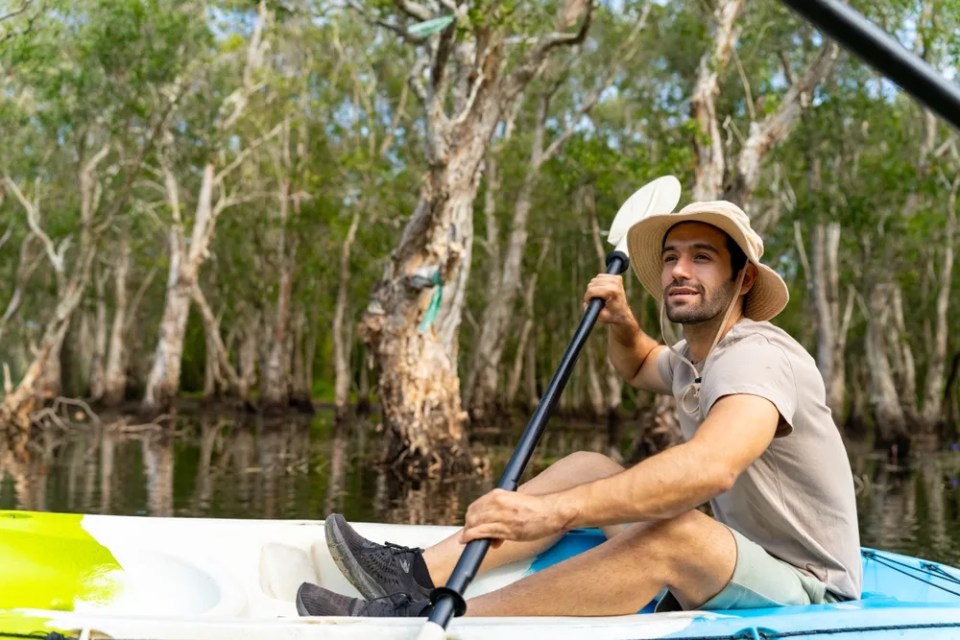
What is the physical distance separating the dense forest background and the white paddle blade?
6.20 metres

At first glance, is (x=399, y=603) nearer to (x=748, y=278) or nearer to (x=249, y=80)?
(x=748, y=278)

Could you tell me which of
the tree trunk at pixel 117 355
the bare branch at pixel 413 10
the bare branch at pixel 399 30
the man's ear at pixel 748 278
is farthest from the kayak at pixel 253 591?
the tree trunk at pixel 117 355

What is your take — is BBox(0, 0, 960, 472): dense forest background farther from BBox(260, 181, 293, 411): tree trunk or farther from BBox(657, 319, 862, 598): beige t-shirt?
BBox(657, 319, 862, 598): beige t-shirt

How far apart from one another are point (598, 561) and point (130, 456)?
12886 mm

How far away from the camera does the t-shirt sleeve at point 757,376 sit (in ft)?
9.10

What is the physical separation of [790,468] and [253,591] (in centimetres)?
195

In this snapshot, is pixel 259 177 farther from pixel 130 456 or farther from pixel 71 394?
pixel 130 456

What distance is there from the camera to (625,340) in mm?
3842

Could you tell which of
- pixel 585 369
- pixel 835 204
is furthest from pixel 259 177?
pixel 835 204

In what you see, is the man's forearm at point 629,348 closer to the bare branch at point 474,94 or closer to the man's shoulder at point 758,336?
the man's shoulder at point 758,336

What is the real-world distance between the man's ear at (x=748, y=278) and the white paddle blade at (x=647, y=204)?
1.05m

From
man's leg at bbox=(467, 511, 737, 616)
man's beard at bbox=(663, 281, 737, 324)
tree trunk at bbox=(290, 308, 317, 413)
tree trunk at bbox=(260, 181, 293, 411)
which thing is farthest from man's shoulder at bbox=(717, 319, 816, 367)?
tree trunk at bbox=(290, 308, 317, 413)

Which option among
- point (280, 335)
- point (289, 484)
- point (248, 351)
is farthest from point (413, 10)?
point (248, 351)

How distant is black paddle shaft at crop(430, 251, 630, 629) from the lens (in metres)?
2.71
